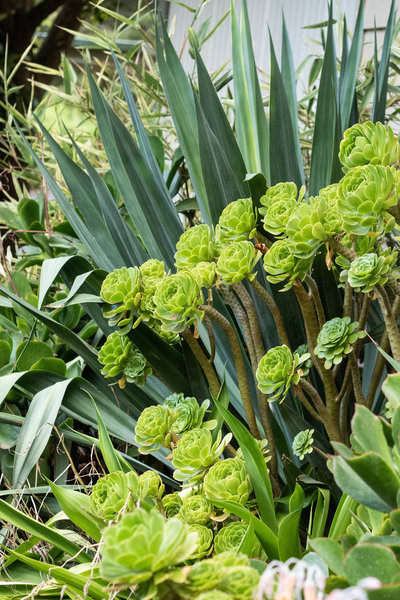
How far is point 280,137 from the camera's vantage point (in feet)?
2.07

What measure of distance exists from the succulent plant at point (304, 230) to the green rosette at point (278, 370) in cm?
7

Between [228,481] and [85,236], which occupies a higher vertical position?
[85,236]

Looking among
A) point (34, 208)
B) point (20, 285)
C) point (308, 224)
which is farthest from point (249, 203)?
point (34, 208)

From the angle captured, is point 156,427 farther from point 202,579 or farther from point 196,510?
point 202,579

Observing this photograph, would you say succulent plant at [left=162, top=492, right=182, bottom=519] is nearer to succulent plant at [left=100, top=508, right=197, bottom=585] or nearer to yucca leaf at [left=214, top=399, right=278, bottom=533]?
yucca leaf at [left=214, top=399, right=278, bottom=533]

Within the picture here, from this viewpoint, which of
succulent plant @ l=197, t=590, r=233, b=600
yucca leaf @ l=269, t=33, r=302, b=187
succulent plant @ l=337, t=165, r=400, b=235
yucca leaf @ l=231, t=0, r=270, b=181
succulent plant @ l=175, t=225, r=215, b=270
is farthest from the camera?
yucca leaf @ l=231, t=0, r=270, b=181

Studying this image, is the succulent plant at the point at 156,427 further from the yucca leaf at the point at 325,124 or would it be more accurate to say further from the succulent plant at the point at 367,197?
the yucca leaf at the point at 325,124

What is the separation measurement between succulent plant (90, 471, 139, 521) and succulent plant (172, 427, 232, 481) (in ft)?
0.12

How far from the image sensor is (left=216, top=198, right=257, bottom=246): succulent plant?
1.40ft

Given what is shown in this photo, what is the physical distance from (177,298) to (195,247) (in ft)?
0.22

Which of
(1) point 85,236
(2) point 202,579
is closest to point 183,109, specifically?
(1) point 85,236

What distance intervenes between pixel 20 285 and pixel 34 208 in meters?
0.19

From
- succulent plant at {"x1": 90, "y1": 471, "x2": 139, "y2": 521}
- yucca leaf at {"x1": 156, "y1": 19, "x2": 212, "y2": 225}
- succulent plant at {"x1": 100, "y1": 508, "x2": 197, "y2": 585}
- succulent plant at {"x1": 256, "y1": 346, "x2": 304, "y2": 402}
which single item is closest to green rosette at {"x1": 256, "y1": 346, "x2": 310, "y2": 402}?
succulent plant at {"x1": 256, "y1": 346, "x2": 304, "y2": 402}

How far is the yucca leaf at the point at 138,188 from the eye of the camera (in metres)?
0.66
